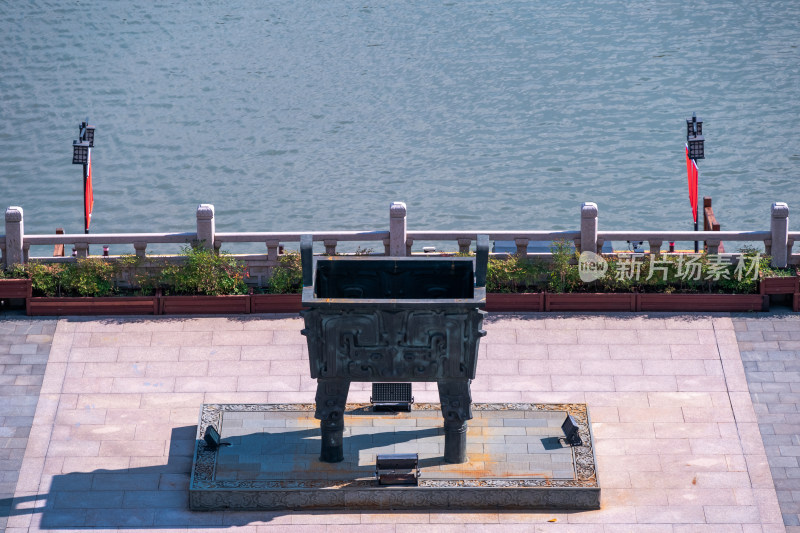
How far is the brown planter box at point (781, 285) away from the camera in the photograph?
1448 inches

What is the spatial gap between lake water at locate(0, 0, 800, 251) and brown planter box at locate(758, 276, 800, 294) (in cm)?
1736

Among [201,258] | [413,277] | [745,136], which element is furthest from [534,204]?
[413,277]

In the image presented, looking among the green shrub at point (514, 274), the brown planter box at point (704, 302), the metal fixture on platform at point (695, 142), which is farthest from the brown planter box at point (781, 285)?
the metal fixture on platform at point (695, 142)

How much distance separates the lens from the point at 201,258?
1460 inches

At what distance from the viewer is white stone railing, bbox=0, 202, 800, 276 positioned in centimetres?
3725

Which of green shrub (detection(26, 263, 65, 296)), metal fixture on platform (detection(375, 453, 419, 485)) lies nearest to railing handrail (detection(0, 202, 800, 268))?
green shrub (detection(26, 263, 65, 296))

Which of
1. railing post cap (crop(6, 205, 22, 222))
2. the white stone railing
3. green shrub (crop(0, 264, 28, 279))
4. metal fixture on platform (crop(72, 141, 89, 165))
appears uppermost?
metal fixture on platform (crop(72, 141, 89, 165))

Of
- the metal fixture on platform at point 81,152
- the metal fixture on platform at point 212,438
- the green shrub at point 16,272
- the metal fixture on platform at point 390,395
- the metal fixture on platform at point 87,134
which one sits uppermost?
the metal fixture on platform at point 87,134

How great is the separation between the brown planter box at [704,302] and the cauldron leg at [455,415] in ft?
27.4

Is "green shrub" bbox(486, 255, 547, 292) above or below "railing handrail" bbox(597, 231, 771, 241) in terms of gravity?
below

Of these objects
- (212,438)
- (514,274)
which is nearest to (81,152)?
(514,274)

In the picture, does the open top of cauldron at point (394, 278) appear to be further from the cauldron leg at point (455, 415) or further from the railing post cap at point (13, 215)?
the railing post cap at point (13, 215)

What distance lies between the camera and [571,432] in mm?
31234

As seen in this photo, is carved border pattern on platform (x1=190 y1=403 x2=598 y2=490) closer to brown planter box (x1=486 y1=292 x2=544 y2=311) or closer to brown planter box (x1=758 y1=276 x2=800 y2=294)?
brown planter box (x1=486 y1=292 x2=544 y2=311)
